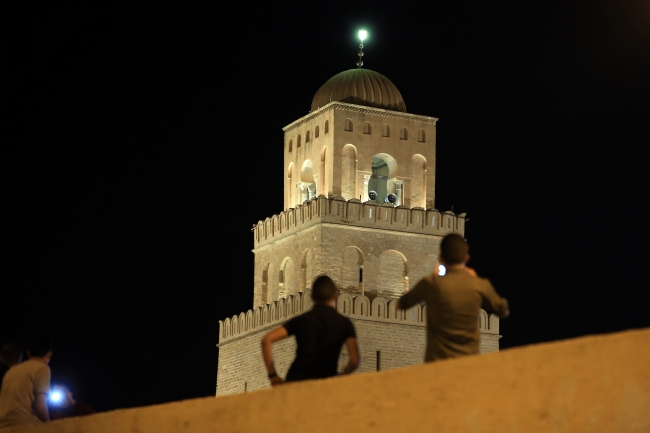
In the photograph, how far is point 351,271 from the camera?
46.6 metres

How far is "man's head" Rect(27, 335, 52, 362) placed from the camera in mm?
14617

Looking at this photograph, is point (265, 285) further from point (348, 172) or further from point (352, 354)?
point (352, 354)

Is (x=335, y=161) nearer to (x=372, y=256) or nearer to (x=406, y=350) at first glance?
(x=372, y=256)

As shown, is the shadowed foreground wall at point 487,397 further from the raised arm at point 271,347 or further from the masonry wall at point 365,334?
the masonry wall at point 365,334

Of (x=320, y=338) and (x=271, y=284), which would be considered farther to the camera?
(x=271, y=284)

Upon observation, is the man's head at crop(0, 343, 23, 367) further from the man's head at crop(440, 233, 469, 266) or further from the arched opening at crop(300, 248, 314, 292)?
the arched opening at crop(300, 248, 314, 292)

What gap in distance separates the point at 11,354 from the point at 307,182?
33.4 metres

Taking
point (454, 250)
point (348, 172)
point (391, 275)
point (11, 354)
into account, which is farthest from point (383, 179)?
point (454, 250)

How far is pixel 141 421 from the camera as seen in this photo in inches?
535

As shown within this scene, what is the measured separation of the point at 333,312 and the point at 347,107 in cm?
3434

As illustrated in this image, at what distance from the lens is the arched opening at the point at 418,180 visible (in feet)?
159

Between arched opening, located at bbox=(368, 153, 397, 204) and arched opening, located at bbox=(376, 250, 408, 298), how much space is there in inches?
76.3

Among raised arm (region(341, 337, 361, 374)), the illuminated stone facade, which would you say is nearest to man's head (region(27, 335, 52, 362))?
raised arm (region(341, 337, 361, 374))

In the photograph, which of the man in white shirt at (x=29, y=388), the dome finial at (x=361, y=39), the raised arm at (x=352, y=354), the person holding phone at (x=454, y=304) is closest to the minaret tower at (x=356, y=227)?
the dome finial at (x=361, y=39)
